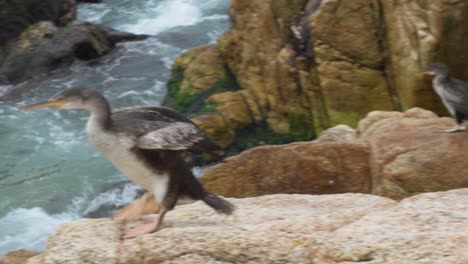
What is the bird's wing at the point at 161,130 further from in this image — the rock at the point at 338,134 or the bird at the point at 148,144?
the rock at the point at 338,134

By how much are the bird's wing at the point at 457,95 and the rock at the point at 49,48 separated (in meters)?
14.3

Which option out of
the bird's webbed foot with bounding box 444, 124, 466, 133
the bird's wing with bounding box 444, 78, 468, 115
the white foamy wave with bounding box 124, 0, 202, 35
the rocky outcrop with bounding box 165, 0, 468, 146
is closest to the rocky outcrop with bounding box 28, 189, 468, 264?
the bird's webbed foot with bounding box 444, 124, 466, 133

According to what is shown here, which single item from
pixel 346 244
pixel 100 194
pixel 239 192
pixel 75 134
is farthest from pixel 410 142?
pixel 75 134

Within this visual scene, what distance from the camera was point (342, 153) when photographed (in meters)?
8.78

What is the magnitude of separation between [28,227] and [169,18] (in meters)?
14.4

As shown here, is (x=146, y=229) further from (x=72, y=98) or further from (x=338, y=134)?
(x=338, y=134)

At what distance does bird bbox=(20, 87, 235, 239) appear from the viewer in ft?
18.3

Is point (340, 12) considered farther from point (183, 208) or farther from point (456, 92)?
point (183, 208)

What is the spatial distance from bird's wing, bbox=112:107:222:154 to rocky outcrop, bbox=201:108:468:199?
9.91 feet

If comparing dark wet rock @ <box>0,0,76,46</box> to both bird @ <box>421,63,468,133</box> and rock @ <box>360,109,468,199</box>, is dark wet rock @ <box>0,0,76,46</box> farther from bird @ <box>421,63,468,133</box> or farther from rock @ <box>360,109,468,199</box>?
rock @ <box>360,109,468,199</box>

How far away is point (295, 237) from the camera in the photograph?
5.32m

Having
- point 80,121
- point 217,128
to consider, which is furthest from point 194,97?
point 80,121

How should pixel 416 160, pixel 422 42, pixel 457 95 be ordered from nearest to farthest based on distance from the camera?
pixel 416 160 < pixel 457 95 < pixel 422 42

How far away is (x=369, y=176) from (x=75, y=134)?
36.7ft
